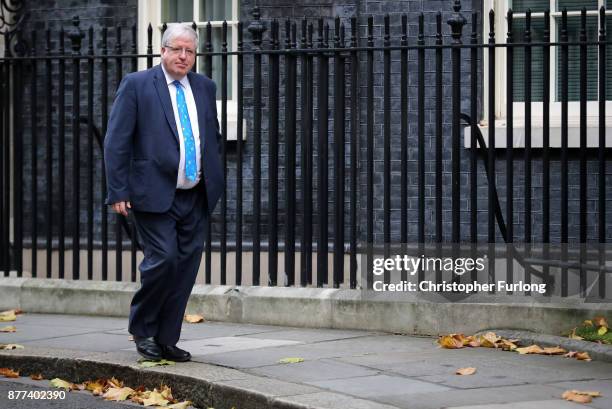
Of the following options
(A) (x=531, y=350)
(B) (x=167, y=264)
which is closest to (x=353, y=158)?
(A) (x=531, y=350)

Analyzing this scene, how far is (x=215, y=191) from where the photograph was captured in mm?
6949

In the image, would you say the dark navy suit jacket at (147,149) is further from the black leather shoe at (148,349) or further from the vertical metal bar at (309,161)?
the vertical metal bar at (309,161)

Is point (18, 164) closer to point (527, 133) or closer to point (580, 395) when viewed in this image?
point (527, 133)

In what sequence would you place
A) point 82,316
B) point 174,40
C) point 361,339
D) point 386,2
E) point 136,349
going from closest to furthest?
1. point 174,40
2. point 136,349
3. point 361,339
4. point 82,316
5. point 386,2

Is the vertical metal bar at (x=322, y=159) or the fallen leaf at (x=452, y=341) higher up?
the vertical metal bar at (x=322, y=159)

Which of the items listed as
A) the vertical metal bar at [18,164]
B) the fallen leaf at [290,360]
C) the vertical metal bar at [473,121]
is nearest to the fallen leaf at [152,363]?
the fallen leaf at [290,360]

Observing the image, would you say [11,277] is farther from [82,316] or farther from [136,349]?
[136,349]

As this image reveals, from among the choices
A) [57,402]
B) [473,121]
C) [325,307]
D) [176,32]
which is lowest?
[57,402]

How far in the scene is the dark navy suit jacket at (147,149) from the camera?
6.76 meters

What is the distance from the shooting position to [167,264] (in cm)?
677

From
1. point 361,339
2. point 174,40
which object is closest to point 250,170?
point 361,339

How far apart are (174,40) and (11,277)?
3543 mm

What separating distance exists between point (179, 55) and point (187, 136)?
429 mm

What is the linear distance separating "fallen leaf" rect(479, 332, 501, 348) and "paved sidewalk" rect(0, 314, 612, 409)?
0.46 feet
